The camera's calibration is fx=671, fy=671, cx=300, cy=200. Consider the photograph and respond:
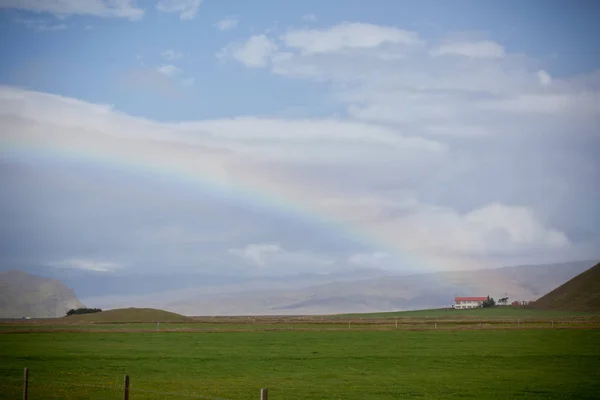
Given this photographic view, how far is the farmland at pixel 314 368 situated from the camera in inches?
1597

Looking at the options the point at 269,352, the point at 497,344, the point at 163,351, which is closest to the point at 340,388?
the point at 269,352

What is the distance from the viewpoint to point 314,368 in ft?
181

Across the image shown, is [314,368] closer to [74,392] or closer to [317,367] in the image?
[317,367]

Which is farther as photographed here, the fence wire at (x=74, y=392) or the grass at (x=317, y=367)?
the grass at (x=317, y=367)

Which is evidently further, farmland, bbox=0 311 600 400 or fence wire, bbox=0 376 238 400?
→ farmland, bbox=0 311 600 400

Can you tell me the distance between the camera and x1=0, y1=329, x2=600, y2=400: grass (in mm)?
40656

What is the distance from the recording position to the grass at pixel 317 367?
40.7 metres

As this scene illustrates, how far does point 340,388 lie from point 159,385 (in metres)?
11.8

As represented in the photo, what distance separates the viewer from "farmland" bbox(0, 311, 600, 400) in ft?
133

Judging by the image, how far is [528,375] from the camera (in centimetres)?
4969

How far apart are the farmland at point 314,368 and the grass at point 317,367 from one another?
0.07m

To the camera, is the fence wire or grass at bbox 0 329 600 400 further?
grass at bbox 0 329 600 400

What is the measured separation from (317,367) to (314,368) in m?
0.74

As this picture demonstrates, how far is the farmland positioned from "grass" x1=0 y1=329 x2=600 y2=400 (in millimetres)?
73
